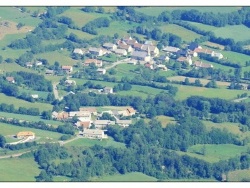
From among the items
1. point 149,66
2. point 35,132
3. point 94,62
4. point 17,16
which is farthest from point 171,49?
point 35,132

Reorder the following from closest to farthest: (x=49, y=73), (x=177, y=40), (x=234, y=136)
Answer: (x=234, y=136) → (x=49, y=73) → (x=177, y=40)

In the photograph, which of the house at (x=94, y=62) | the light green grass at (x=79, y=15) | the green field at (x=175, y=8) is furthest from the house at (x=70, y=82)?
the green field at (x=175, y=8)

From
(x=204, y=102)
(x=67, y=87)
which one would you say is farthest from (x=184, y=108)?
(x=67, y=87)

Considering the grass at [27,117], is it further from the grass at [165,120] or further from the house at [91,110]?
the grass at [165,120]

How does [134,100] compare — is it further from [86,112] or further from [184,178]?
[184,178]

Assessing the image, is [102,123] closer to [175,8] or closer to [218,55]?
[218,55]

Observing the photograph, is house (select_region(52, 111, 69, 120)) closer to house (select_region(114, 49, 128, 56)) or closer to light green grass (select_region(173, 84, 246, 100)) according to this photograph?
light green grass (select_region(173, 84, 246, 100))
